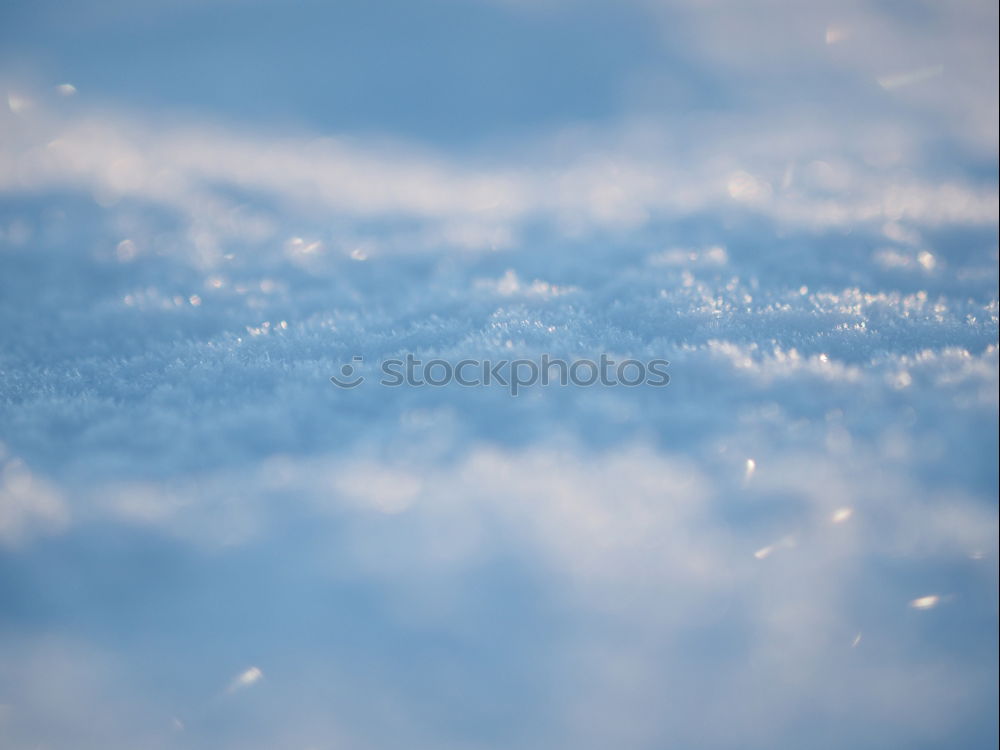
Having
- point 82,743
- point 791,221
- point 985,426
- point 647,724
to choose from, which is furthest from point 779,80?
point 82,743

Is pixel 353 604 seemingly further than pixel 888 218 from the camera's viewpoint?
No

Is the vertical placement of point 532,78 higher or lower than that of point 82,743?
higher

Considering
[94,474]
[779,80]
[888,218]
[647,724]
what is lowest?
[647,724]

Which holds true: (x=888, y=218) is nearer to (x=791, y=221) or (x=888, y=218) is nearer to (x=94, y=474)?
(x=791, y=221)

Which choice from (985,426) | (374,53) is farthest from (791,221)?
(374,53)

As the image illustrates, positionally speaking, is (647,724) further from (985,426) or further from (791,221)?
(791,221)

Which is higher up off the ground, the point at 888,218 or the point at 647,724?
the point at 888,218
